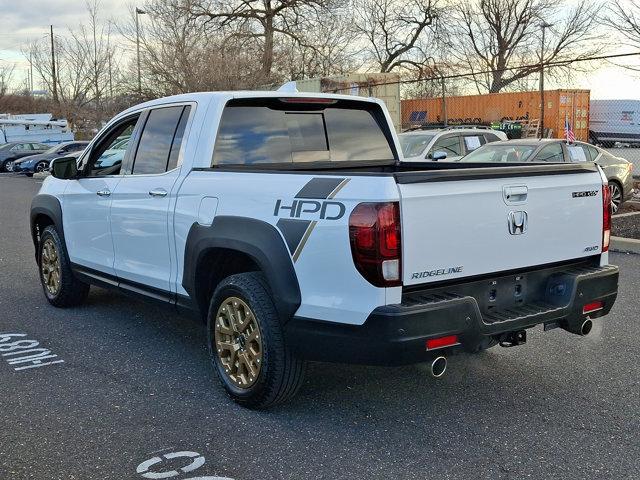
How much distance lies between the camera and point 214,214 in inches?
166

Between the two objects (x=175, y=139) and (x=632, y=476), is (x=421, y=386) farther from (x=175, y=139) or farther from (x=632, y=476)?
(x=175, y=139)

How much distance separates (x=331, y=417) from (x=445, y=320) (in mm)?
1017

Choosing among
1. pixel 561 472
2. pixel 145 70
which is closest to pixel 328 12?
pixel 145 70

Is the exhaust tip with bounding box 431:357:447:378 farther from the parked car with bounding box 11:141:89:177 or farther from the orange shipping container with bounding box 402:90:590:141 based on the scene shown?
the parked car with bounding box 11:141:89:177

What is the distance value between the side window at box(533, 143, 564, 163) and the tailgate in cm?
766

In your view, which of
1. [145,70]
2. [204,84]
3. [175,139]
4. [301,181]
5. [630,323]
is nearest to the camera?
[301,181]

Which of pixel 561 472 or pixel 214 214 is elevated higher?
pixel 214 214

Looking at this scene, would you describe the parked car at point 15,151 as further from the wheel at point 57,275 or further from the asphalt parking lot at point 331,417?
the asphalt parking lot at point 331,417

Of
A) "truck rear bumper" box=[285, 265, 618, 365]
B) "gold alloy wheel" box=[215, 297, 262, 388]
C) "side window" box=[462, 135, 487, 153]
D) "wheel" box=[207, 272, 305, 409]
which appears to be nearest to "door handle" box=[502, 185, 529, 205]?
"truck rear bumper" box=[285, 265, 618, 365]

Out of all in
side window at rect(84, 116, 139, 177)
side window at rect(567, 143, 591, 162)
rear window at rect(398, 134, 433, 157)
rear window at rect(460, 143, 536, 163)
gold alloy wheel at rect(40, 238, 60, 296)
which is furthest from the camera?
rear window at rect(398, 134, 433, 157)

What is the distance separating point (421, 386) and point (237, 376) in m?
1.21

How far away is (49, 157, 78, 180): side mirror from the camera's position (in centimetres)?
591

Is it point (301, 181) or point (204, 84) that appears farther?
point (204, 84)

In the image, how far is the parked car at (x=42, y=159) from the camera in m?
27.7
